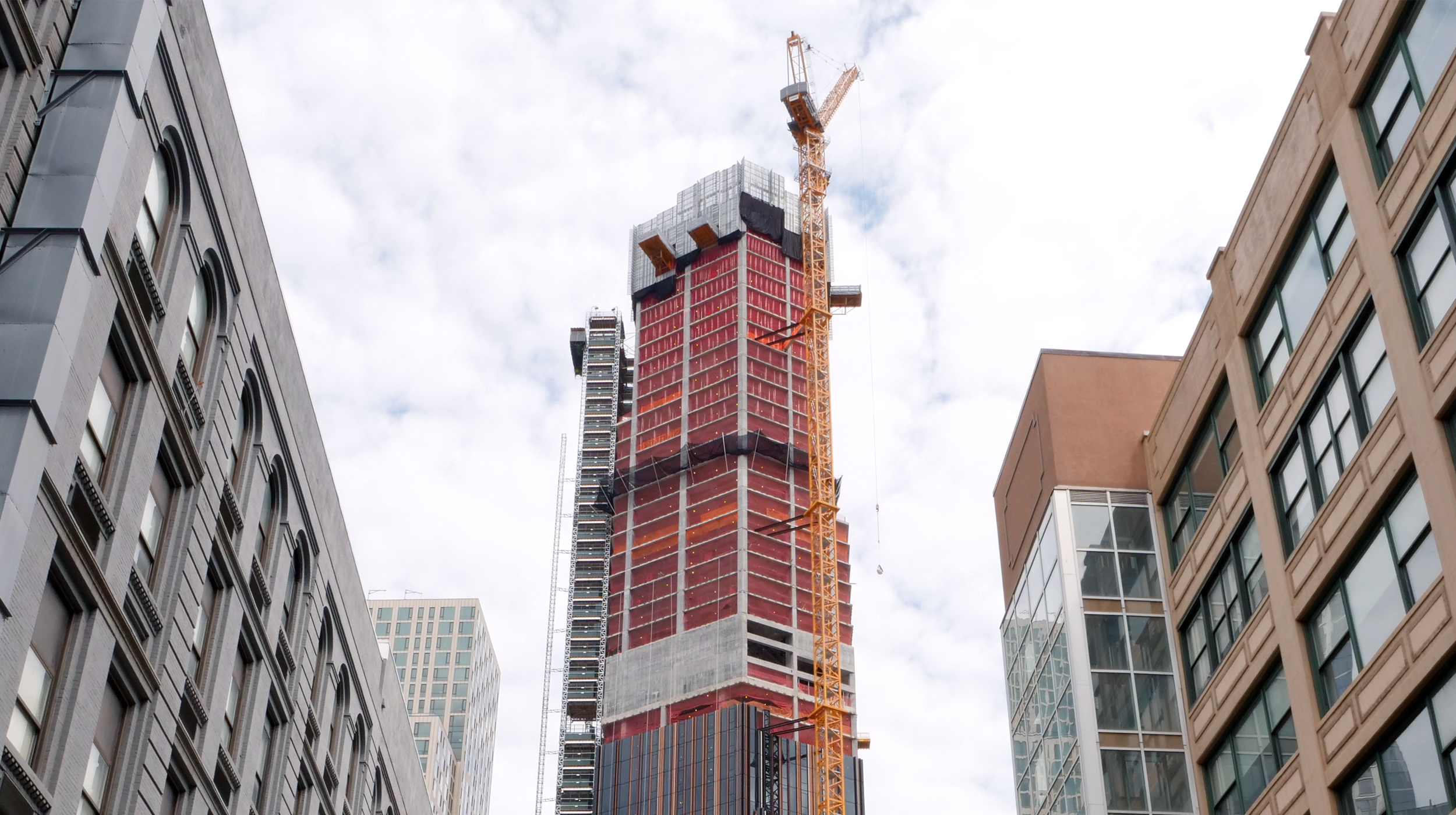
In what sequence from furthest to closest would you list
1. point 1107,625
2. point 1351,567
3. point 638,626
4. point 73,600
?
point 638,626
point 1107,625
point 1351,567
point 73,600

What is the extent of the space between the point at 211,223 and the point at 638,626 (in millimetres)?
146200

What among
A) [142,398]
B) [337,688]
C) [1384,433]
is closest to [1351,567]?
[1384,433]

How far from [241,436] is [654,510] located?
144773mm

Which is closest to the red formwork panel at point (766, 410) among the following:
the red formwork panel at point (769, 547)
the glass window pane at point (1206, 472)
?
the red formwork panel at point (769, 547)

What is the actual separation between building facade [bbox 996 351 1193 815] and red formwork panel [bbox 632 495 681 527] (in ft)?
430

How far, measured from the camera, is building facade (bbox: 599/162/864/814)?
544 feet

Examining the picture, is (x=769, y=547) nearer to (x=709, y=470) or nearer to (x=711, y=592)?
(x=711, y=592)

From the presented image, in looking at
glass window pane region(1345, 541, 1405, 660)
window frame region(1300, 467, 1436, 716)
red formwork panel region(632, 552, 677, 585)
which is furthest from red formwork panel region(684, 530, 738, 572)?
glass window pane region(1345, 541, 1405, 660)

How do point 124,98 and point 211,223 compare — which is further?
point 211,223

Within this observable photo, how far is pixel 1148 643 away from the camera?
41.6 metres

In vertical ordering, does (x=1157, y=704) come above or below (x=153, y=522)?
below

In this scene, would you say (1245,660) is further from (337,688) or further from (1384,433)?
(337,688)

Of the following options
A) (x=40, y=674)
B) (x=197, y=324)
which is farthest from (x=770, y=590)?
(x=40, y=674)

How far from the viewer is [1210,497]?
128 ft
